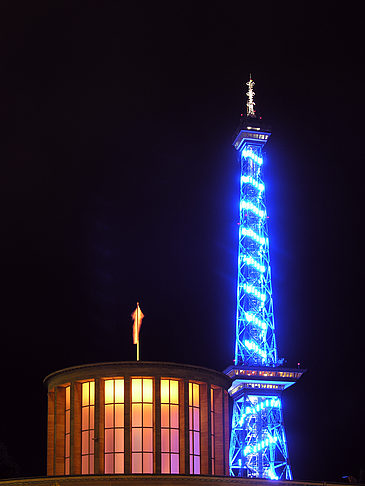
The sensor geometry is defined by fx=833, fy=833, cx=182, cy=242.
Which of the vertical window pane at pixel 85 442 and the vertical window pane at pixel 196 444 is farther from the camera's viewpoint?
the vertical window pane at pixel 196 444

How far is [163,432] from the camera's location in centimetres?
6925

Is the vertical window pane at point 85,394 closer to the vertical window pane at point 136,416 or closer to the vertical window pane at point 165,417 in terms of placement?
the vertical window pane at point 136,416

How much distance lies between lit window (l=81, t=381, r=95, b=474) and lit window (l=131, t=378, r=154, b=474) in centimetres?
361

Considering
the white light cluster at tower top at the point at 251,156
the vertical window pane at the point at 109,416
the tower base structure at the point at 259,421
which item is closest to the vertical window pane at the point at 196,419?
the vertical window pane at the point at 109,416

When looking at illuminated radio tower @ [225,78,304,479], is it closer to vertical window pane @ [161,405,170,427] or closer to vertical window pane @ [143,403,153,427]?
vertical window pane @ [161,405,170,427]

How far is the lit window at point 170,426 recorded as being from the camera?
6894 centimetres

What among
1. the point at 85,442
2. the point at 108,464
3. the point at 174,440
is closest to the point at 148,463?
the point at 174,440

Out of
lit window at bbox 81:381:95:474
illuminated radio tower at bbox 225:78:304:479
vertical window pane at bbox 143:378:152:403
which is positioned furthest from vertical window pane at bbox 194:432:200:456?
illuminated radio tower at bbox 225:78:304:479

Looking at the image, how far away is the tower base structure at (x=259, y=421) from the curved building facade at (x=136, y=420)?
86.9 m

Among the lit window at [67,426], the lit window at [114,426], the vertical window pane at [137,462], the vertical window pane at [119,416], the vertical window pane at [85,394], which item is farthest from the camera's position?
the lit window at [67,426]

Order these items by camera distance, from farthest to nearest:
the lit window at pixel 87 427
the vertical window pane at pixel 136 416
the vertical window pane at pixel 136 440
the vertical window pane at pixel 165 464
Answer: the lit window at pixel 87 427 → the vertical window pane at pixel 136 416 → the vertical window pane at pixel 165 464 → the vertical window pane at pixel 136 440

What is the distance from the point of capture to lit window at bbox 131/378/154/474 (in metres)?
68.2

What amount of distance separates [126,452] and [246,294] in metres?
103

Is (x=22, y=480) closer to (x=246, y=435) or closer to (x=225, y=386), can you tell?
(x=225, y=386)
